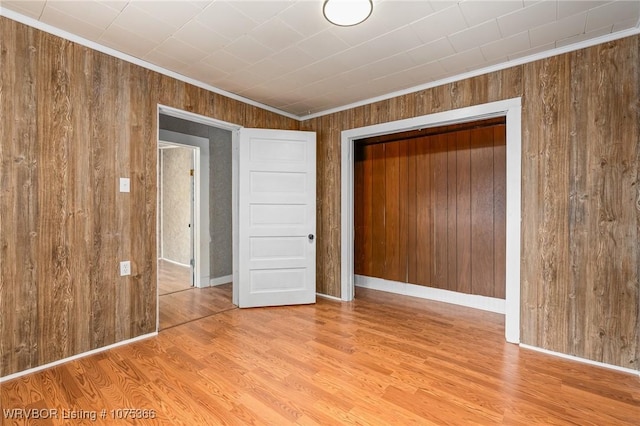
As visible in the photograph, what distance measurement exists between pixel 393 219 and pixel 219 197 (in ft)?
9.23

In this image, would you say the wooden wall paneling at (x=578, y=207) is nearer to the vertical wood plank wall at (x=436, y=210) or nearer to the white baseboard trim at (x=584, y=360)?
the white baseboard trim at (x=584, y=360)

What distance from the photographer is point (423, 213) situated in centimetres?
423

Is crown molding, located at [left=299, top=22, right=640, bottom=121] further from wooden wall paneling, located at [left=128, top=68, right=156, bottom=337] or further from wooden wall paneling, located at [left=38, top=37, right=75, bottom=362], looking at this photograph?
wooden wall paneling, located at [left=38, top=37, right=75, bottom=362]

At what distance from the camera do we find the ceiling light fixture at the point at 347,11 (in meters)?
1.95

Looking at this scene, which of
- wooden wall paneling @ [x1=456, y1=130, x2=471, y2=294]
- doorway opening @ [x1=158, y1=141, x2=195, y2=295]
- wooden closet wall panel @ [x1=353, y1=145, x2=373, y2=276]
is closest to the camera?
wooden wall paneling @ [x1=456, y1=130, x2=471, y2=294]

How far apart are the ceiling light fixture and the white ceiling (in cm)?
7

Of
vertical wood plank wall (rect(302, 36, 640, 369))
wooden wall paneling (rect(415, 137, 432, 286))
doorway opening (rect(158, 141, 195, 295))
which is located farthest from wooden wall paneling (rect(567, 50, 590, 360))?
doorway opening (rect(158, 141, 195, 295))

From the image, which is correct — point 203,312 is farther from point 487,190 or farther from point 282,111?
point 487,190

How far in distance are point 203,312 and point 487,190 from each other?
3715 mm

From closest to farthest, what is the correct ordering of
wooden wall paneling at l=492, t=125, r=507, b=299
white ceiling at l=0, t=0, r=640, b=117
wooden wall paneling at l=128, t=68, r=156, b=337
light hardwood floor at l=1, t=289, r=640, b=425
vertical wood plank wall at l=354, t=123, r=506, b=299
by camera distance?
1. light hardwood floor at l=1, t=289, r=640, b=425
2. white ceiling at l=0, t=0, r=640, b=117
3. wooden wall paneling at l=128, t=68, r=156, b=337
4. wooden wall paneling at l=492, t=125, r=507, b=299
5. vertical wood plank wall at l=354, t=123, r=506, b=299

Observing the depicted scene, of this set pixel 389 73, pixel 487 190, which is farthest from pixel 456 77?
pixel 487 190

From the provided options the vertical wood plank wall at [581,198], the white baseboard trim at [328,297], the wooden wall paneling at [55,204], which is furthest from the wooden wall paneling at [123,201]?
the vertical wood plank wall at [581,198]

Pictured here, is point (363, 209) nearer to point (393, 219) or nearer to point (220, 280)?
point (393, 219)

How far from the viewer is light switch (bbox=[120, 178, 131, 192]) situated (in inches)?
105
